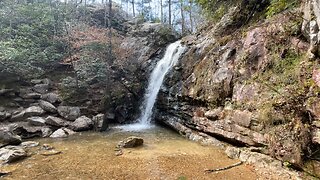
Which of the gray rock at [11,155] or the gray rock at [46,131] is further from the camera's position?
the gray rock at [46,131]

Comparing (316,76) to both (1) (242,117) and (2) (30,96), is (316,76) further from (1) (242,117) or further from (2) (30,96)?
(2) (30,96)

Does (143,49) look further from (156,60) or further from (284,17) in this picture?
(284,17)

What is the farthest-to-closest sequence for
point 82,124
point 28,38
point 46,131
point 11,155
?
point 28,38, point 82,124, point 46,131, point 11,155

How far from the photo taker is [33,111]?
1109 centimetres

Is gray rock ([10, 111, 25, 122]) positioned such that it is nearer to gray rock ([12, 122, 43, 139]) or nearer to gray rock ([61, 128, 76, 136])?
gray rock ([12, 122, 43, 139])

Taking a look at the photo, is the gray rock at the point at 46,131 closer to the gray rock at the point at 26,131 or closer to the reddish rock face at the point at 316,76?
the gray rock at the point at 26,131

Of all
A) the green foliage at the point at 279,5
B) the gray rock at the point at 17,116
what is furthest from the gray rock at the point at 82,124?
the green foliage at the point at 279,5

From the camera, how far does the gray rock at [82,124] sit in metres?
10.8

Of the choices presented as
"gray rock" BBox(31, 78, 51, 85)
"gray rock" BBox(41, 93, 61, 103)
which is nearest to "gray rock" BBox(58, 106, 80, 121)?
"gray rock" BBox(41, 93, 61, 103)

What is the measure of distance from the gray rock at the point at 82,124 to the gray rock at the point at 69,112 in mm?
395

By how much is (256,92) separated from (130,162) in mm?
4110

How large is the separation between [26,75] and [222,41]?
1073 cm

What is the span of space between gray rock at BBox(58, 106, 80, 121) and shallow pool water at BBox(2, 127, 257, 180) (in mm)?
2824

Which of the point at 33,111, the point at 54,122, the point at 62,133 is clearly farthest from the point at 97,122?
the point at 33,111
